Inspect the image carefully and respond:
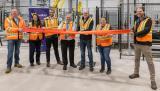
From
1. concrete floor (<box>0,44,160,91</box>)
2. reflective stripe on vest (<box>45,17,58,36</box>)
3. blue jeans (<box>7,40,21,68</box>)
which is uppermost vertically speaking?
reflective stripe on vest (<box>45,17,58,36</box>)

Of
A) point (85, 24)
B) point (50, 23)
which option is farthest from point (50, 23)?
point (85, 24)

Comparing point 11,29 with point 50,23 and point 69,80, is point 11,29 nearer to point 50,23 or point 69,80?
point 50,23

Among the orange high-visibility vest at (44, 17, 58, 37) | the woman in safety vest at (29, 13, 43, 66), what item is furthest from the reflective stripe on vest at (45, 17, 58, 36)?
the woman in safety vest at (29, 13, 43, 66)

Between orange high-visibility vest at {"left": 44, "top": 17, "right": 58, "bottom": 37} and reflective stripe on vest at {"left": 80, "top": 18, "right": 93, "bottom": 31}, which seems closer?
reflective stripe on vest at {"left": 80, "top": 18, "right": 93, "bottom": 31}

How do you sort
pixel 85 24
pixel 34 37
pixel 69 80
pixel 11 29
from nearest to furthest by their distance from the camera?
pixel 69 80, pixel 11 29, pixel 85 24, pixel 34 37

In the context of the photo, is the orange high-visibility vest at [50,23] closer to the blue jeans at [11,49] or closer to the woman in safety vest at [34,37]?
the woman in safety vest at [34,37]

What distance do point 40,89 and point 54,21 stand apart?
2963mm

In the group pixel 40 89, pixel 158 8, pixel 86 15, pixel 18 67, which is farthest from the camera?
pixel 158 8

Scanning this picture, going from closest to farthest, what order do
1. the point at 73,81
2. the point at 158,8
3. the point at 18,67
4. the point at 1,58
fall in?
the point at 73,81
the point at 18,67
the point at 1,58
the point at 158,8

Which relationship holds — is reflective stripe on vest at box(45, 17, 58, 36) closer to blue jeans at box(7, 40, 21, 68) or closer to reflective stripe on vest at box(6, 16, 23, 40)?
blue jeans at box(7, 40, 21, 68)

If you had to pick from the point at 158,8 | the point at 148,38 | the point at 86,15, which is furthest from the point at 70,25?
the point at 158,8

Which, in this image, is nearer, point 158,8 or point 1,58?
point 1,58

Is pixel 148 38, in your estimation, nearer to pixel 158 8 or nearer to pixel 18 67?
pixel 18 67

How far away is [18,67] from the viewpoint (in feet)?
28.6
